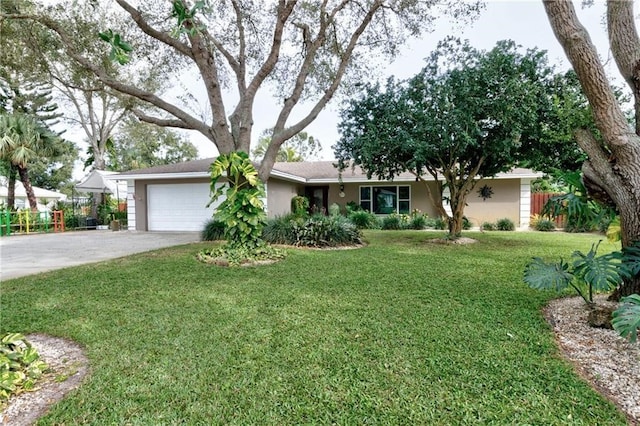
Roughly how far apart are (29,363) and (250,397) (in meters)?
1.99

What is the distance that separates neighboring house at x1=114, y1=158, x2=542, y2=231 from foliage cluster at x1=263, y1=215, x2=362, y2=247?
3724mm

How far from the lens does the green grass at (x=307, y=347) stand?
236cm

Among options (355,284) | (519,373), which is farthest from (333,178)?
(519,373)

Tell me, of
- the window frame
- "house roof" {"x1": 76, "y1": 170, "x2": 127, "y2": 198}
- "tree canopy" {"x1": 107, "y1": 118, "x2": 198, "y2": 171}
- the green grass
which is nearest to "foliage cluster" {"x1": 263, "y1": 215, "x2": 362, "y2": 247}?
the green grass

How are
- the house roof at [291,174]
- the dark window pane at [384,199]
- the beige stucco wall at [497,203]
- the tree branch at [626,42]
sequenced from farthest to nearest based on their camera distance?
the dark window pane at [384,199]
the beige stucco wall at [497,203]
the house roof at [291,174]
the tree branch at [626,42]

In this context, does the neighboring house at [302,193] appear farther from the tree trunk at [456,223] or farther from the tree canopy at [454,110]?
the tree trunk at [456,223]

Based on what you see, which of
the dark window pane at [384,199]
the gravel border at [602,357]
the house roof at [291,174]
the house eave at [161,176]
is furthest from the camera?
the dark window pane at [384,199]

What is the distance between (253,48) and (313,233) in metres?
6.24

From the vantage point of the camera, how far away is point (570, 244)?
10109mm

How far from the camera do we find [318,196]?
19.6m

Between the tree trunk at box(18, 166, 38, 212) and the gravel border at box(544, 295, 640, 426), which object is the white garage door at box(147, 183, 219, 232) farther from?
the gravel border at box(544, 295, 640, 426)

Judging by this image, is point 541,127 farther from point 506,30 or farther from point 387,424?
point 387,424

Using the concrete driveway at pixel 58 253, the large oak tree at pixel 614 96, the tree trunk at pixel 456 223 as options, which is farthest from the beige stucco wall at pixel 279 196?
the large oak tree at pixel 614 96

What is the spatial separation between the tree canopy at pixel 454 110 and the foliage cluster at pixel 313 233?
6.83 feet
